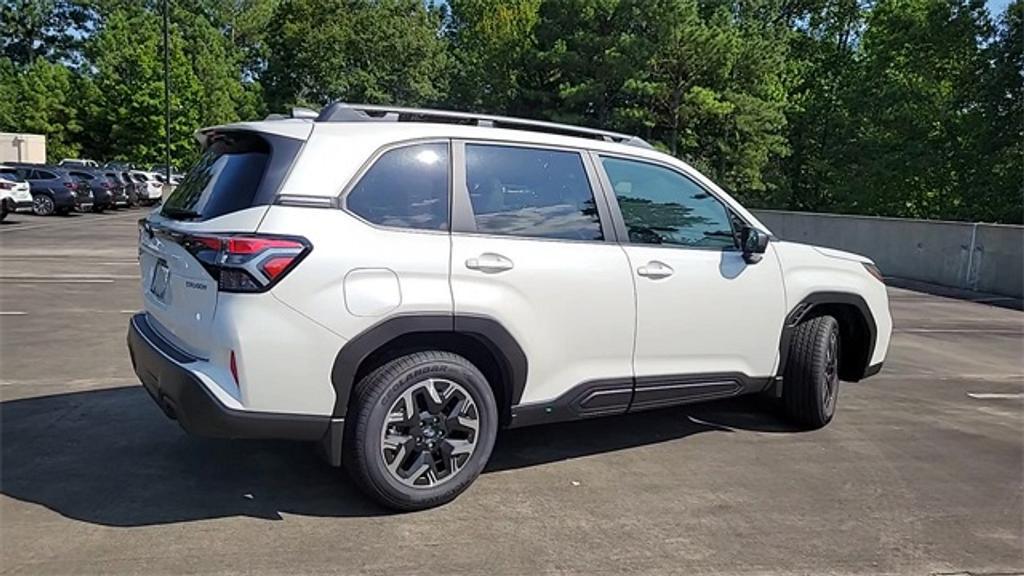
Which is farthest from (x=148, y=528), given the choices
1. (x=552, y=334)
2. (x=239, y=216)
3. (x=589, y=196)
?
(x=589, y=196)

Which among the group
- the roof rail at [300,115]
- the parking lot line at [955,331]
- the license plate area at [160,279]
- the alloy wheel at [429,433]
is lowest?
the parking lot line at [955,331]

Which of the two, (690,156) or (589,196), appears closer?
(589,196)

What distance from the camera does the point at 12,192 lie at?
851 inches

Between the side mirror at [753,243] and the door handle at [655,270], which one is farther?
the side mirror at [753,243]

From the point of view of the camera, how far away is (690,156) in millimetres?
37031

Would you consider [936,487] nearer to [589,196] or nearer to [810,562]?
[810,562]

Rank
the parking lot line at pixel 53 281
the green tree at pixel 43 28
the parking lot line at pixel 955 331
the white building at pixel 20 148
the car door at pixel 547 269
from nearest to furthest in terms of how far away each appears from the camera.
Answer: the car door at pixel 547 269 → the parking lot line at pixel 955 331 → the parking lot line at pixel 53 281 → the white building at pixel 20 148 → the green tree at pixel 43 28

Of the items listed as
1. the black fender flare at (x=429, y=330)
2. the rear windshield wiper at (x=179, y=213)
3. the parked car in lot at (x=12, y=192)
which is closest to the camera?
the black fender flare at (x=429, y=330)

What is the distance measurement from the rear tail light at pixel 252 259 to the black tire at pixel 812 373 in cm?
330

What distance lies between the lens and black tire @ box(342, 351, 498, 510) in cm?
364

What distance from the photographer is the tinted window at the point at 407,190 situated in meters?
3.67

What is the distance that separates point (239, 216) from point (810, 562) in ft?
9.70

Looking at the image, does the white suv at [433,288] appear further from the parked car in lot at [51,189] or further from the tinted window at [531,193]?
the parked car in lot at [51,189]

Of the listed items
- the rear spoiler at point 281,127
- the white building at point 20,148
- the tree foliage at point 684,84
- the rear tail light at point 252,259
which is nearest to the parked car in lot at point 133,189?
the tree foliage at point 684,84
